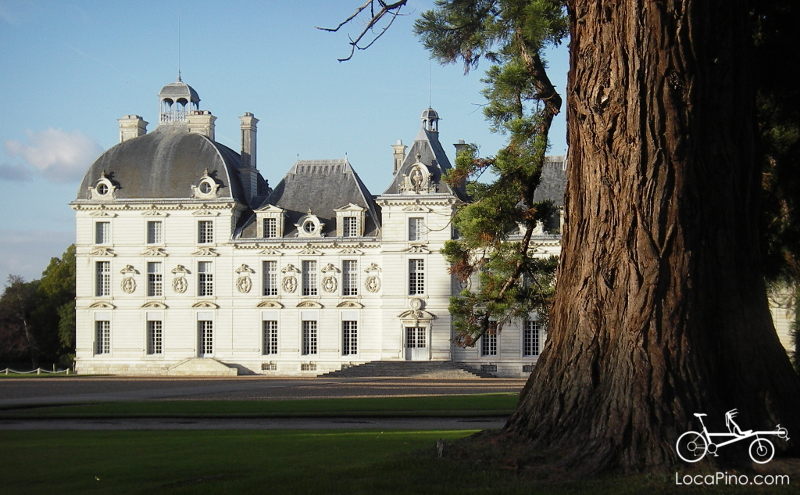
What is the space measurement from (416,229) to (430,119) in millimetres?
6476

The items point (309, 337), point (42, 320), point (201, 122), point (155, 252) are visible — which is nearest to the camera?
point (309, 337)

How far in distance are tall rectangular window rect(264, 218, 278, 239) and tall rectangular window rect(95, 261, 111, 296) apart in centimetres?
783

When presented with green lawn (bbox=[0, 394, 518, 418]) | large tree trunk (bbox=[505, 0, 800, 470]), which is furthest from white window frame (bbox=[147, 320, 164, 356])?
large tree trunk (bbox=[505, 0, 800, 470])

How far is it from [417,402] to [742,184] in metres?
13.7

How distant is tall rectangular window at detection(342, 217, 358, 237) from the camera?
45.5 meters

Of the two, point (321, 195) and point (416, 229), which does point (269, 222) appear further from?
point (416, 229)

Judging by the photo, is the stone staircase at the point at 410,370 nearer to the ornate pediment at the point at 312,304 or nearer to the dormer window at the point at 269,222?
the ornate pediment at the point at 312,304

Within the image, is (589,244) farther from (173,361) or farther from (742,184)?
(173,361)

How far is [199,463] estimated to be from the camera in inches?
376

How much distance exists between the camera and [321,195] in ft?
153

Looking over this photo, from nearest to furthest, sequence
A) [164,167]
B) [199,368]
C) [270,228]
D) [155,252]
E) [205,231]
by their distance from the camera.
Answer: [199,368], [270,228], [155,252], [205,231], [164,167]

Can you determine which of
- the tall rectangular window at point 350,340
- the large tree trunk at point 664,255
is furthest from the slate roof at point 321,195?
the large tree trunk at point 664,255

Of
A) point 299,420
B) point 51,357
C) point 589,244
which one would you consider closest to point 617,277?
point 589,244

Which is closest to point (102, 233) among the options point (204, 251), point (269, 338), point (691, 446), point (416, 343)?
point (204, 251)
